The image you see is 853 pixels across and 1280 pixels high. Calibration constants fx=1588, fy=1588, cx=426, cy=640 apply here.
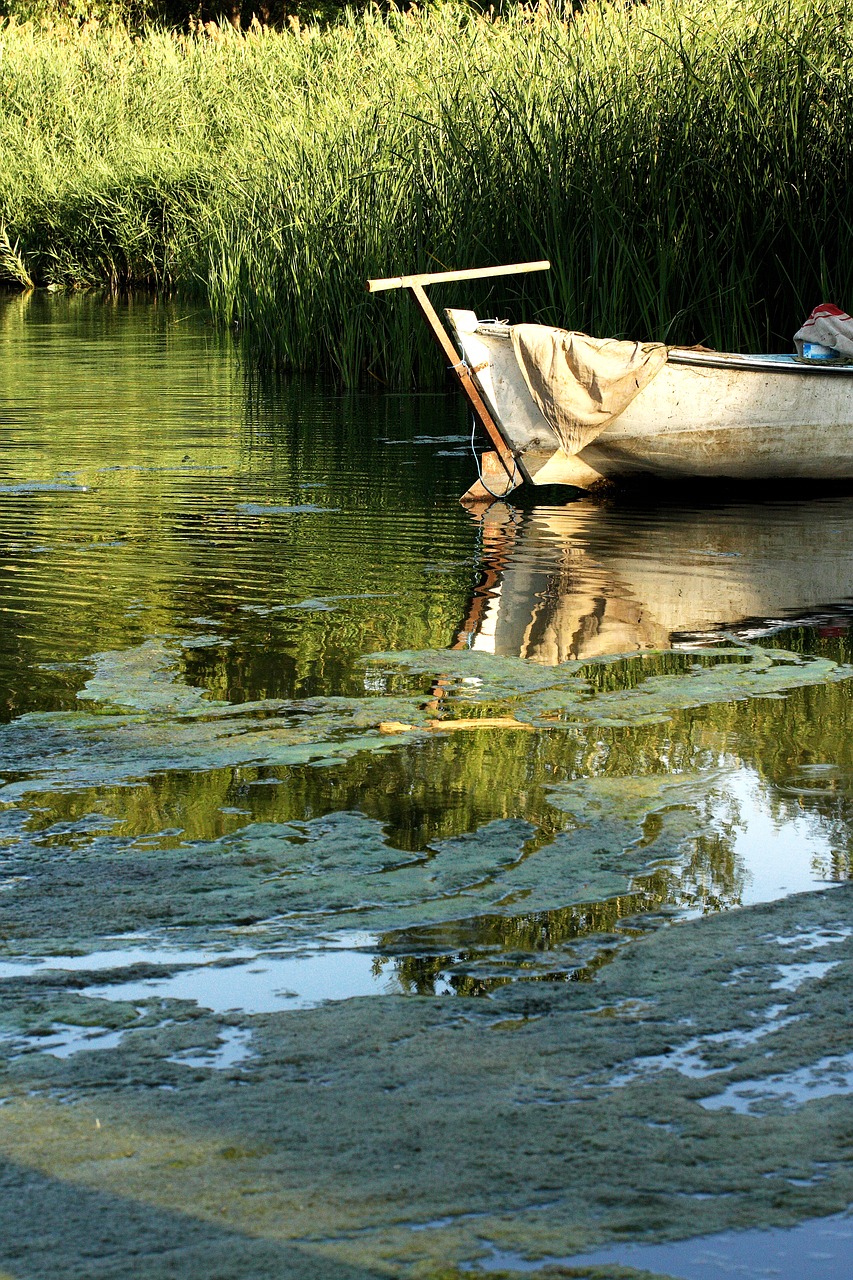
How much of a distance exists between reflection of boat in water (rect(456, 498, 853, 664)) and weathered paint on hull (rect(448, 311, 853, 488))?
267 mm

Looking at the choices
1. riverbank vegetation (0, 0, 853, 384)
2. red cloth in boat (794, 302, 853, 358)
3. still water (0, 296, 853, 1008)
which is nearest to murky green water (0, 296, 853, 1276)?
still water (0, 296, 853, 1008)

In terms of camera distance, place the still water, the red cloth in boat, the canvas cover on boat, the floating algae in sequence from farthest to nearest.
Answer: the red cloth in boat, the canvas cover on boat, the floating algae, the still water

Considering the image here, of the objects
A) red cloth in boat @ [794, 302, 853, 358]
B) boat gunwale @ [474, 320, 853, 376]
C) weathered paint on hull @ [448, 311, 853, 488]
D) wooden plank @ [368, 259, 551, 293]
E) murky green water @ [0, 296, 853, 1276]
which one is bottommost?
murky green water @ [0, 296, 853, 1276]

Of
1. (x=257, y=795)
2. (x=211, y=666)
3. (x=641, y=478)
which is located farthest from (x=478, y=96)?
(x=257, y=795)

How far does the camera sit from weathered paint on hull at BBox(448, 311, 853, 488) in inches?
313

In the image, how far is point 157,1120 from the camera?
2.10 m

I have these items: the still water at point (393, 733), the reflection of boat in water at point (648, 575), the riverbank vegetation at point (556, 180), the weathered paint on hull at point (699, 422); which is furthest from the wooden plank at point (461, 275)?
the riverbank vegetation at point (556, 180)

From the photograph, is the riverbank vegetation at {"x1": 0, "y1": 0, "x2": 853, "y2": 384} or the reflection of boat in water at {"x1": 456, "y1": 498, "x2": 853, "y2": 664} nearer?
the reflection of boat in water at {"x1": 456, "y1": 498, "x2": 853, "y2": 664}

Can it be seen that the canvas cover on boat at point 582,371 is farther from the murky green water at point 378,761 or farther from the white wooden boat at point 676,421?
the murky green water at point 378,761

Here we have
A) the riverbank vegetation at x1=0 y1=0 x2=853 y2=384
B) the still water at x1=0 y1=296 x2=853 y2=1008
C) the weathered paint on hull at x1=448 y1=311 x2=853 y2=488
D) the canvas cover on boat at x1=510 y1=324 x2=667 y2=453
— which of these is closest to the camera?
the still water at x1=0 y1=296 x2=853 y2=1008

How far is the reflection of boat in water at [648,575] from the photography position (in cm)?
517

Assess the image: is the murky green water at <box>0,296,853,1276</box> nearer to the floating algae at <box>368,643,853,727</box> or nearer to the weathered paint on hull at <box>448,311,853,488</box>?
the floating algae at <box>368,643,853,727</box>

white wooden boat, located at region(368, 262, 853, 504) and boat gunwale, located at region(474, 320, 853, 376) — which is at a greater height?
boat gunwale, located at region(474, 320, 853, 376)

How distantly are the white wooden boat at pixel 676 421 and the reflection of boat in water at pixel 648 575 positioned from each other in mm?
265
